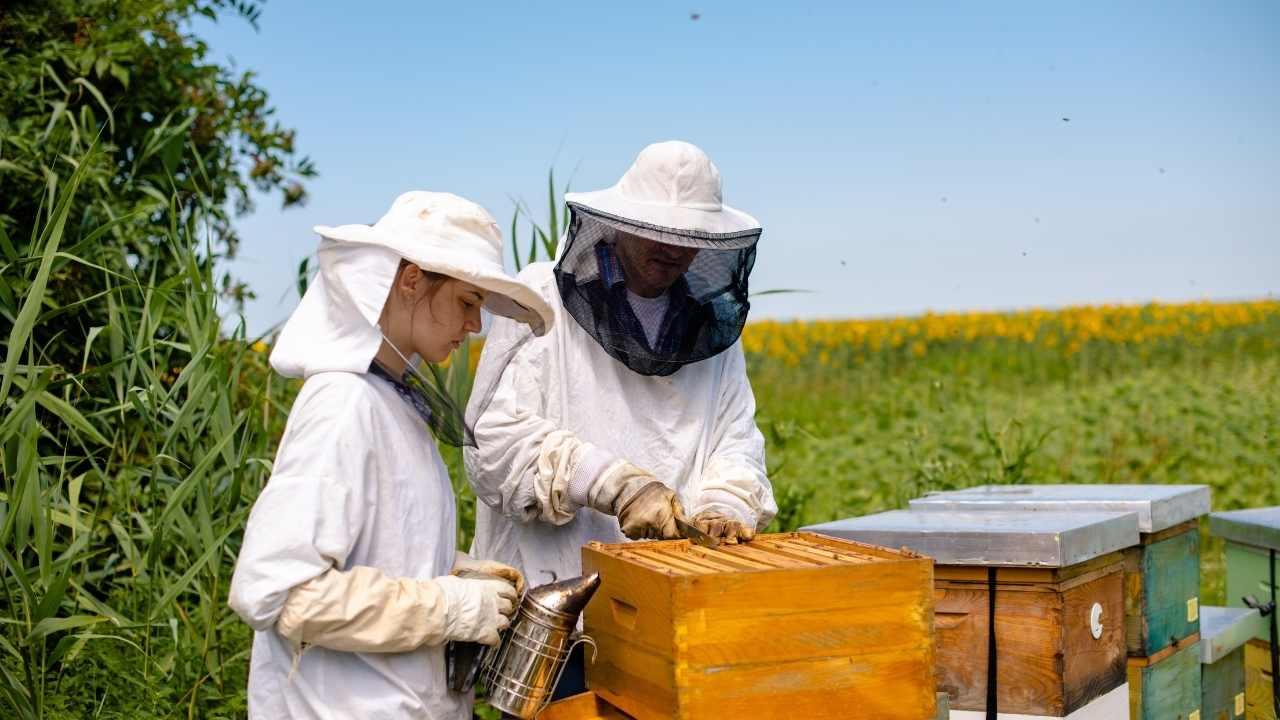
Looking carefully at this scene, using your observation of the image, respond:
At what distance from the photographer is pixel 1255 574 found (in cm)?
423

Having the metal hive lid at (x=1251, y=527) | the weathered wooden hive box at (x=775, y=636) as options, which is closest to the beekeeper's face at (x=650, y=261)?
the weathered wooden hive box at (x=775, y=636)

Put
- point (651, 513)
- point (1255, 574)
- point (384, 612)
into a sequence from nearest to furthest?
1. point (384, 612)
2. point (651, 513)
3. point (1255, 574)

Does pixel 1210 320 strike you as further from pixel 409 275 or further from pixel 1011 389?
pixel 409 275

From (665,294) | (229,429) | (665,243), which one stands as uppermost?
(665,243)

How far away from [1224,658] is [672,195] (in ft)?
8.61

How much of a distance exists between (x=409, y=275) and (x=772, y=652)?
32.7 inches

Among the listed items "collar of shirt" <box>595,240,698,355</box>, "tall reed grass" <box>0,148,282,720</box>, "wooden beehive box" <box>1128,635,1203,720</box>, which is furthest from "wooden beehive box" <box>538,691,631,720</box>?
"wooden beehive box" <box>1128,635,1203,720</box>

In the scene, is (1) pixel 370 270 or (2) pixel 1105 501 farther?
(2) pixel 1105 501

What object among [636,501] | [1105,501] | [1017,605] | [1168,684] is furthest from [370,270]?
[1168,684]

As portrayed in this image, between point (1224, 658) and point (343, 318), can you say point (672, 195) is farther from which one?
point (1224, 658)

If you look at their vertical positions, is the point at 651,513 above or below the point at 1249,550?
above

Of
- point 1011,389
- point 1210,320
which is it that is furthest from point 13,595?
point 1210,320

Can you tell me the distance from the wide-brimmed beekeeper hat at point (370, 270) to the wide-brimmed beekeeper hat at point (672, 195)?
2.36 feet

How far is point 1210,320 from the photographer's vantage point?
15.1 meters
